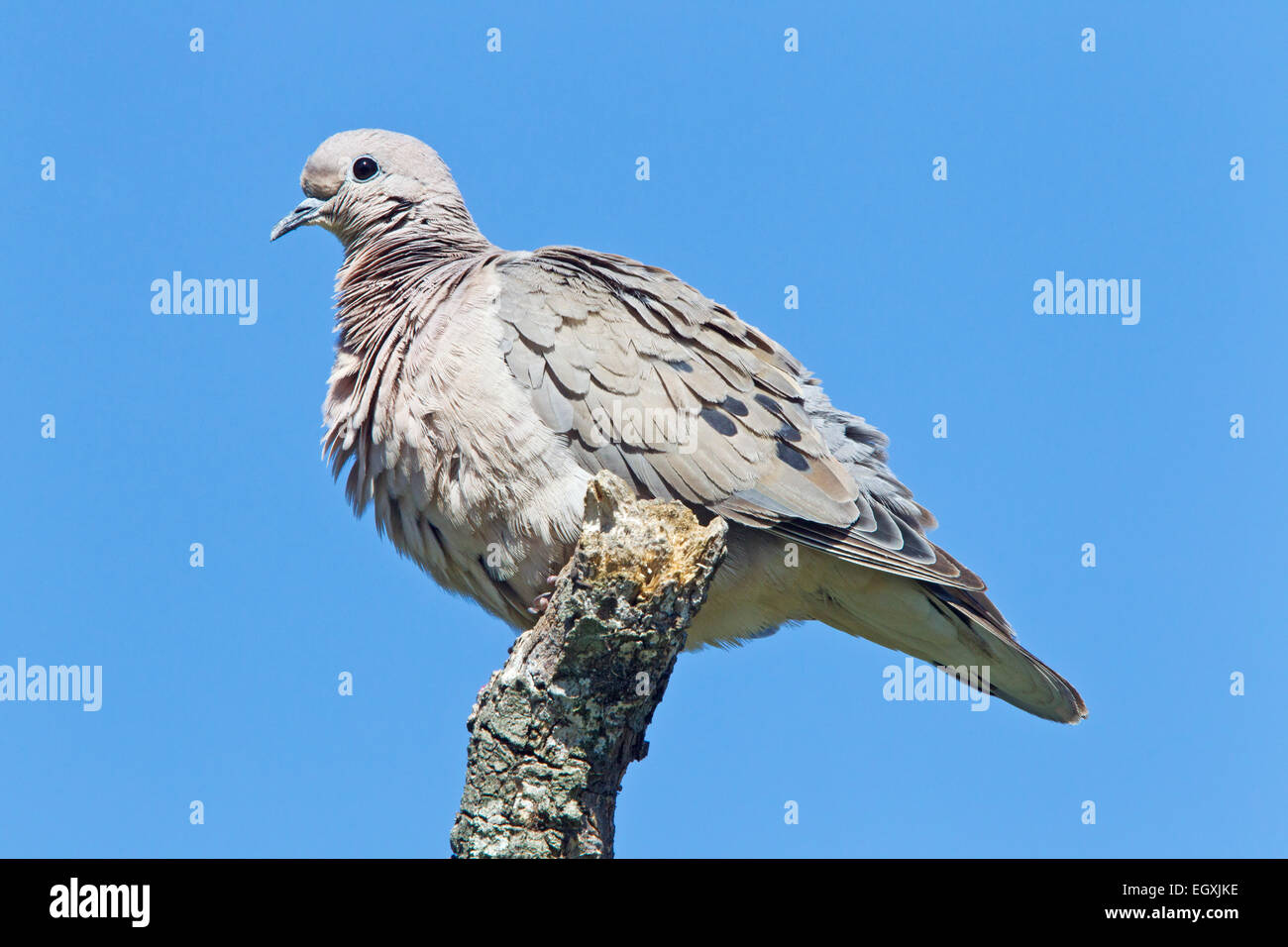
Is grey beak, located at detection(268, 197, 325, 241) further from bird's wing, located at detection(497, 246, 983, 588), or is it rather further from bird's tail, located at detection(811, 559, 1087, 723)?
bird's tail, located at detection(811, 559, 1087, 723)

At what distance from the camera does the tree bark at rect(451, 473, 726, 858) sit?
4.52 meters

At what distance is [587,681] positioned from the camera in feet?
→ 15.3

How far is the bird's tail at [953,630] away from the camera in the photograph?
20.1 ft

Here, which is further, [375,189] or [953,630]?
[375,189]

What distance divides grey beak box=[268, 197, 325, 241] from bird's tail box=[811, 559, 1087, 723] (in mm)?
3537

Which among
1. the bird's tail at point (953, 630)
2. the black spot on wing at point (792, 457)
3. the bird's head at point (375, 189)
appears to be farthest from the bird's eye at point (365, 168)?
the bird's tail at point (953, 630)

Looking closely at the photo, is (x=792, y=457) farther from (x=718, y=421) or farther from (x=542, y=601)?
(x=542, y=601)

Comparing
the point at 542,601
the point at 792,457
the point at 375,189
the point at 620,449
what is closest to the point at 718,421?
the point at 792,457

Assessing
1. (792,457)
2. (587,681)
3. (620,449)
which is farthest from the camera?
(792,457)

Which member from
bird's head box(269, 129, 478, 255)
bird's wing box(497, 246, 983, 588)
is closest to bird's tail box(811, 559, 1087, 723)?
bird's wing box(497, 246, 983, 588)

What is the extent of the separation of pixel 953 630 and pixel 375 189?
3820mm

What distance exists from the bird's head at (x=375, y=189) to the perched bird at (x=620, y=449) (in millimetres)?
564

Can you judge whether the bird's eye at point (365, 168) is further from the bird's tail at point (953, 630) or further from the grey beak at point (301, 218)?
the bird's tail at point (953, 630)
